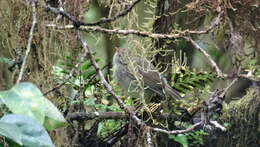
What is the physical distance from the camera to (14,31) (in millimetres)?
1921

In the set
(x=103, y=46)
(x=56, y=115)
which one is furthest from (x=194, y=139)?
(x=56, y=115)

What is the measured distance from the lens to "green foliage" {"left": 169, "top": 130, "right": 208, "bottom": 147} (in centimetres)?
261

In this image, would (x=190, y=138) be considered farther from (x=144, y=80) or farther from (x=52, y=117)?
(x=52, y=117)

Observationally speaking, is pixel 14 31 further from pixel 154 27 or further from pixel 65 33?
pixel 154 27

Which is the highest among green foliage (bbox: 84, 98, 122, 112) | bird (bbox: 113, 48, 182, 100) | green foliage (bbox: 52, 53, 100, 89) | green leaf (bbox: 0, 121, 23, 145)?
green leaf (bbox: 0, 121, 23, 145)

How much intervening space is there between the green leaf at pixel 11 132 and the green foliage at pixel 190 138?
1504 millimetres

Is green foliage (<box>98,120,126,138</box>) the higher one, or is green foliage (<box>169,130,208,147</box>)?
green foliage (<box>98,120,126,138</box>)

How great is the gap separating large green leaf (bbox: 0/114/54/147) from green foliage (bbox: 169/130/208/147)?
1.44 metres

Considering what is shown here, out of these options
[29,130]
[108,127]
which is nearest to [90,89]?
[108,127]

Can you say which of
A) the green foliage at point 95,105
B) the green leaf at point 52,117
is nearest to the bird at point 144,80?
the green foliage at point 95,105

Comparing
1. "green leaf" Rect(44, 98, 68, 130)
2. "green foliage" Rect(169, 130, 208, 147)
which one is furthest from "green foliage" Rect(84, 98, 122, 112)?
"green leaf" Rect(44, 98, 68, 130)

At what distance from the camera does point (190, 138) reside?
2848 mm

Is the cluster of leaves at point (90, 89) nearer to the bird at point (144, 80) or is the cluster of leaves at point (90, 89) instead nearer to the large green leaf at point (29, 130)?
the bird at point (144, 80)

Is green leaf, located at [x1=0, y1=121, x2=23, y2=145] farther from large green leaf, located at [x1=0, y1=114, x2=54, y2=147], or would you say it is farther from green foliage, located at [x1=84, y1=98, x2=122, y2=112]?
green foliage, located at [x1=84, y1=98, x2=122, y2=112]
